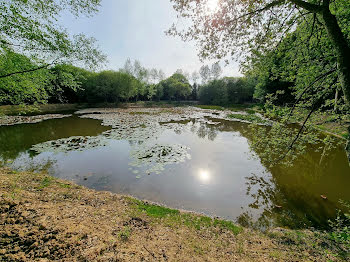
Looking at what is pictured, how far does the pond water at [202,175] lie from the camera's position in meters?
6.27

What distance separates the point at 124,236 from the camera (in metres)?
3.81

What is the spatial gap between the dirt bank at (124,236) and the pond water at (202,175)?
3.94ft

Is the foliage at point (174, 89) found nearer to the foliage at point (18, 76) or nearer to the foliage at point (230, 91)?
the foliage at point (230, 91)

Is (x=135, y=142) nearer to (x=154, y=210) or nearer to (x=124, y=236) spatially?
(x=154, y=210)

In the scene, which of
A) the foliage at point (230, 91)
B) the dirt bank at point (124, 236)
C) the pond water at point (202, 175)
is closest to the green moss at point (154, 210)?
the dirt bank at point (124, 236)

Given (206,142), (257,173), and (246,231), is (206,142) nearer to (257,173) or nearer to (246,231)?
→ (257,173)

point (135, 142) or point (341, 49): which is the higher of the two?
point (341, 49)

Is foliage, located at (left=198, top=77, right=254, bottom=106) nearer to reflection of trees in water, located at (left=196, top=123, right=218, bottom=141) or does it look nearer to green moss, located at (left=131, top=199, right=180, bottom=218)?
reflection of trees in water, located at (left=196, top=123, right=218, bottom=141)

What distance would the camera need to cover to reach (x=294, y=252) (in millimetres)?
3746

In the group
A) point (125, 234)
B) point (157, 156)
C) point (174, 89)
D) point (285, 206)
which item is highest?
point (174, 89)

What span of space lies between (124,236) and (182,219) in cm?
209

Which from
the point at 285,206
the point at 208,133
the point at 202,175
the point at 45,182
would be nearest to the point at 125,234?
the point at 45,182

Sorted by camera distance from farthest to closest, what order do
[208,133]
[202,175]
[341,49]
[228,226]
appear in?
1. [208,133]
2. [202,175]
3. [228,226]
4. [341,49]

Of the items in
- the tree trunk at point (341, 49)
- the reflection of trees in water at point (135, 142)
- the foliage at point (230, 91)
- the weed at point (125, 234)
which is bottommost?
the reflection of trees in water at point (135, 142)
